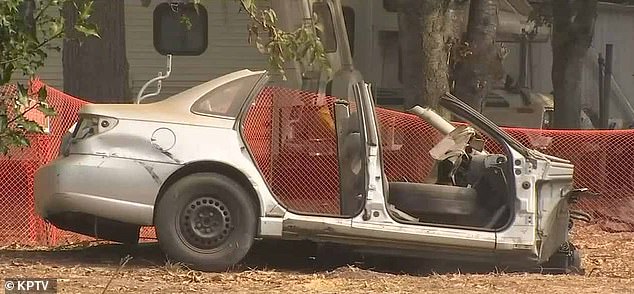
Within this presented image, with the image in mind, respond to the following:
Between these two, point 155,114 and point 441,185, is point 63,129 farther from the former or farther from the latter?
point 441,185

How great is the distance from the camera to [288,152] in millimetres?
9477

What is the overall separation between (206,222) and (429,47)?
4.71 m

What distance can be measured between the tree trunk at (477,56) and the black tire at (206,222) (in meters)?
5.20

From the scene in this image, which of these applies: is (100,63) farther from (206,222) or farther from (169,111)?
(206,222)

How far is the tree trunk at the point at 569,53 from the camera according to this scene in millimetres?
14203

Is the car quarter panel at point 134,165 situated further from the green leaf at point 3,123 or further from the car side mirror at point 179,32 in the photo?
the car side mirror at point 179,32

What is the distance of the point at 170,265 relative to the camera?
7.58 meters

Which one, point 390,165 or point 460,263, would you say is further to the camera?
point 390,165

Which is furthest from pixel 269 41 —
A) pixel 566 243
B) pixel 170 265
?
pixel 566 243

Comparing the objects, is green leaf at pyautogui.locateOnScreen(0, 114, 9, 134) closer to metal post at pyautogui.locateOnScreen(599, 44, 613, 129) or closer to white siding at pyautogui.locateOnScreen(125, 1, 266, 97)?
white siding at pyautogui.locateOnScreen(125, 1, 266, 97)

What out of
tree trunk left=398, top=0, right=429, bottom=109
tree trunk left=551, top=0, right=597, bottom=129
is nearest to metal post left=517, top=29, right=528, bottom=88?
tree trunk left=551, top=0, right=597, bottom=129

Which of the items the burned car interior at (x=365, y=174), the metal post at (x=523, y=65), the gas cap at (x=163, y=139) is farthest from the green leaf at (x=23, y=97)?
the metal post at (x=523, y=65)

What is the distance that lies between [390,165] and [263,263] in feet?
6.67

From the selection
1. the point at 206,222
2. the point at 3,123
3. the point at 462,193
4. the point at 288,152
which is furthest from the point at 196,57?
the point at 3,123
